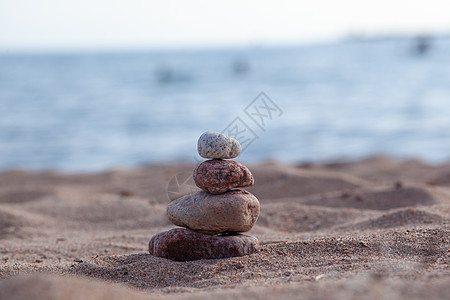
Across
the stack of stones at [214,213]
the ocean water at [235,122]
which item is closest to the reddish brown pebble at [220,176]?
the stack of stones at [214,213]

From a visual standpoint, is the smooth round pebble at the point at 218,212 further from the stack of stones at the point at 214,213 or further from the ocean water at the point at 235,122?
the ocean water at the point at 235,122

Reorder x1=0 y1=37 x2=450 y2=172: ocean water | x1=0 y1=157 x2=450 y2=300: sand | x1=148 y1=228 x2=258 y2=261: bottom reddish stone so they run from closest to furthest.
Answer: x1=0 y1=157 x2=450 y2=300: sand
x1=148 y1=228 x2=258 y2=261: bottom reddish stone
x1=0 y1=37 x2=450 y2=172: ocean water

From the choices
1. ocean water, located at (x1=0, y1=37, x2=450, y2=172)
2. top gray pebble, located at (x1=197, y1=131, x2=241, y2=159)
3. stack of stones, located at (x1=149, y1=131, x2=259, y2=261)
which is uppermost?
top gray pebble, located at (x1=197, y1=131, x2=241, y2=159)

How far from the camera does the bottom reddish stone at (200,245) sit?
368 centimetres

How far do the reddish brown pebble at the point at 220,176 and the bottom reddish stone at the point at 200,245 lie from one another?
344 mm

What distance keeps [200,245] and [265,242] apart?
0.73m

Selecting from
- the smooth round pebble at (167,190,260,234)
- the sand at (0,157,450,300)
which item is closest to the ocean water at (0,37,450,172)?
the sand at (0,157,450,300)

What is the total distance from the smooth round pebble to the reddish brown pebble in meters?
0.07

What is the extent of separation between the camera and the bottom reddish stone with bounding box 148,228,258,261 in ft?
12.1

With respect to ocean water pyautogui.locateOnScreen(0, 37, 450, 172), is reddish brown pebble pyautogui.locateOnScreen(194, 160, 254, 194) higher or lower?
higher

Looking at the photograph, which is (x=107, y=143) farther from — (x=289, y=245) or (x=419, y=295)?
(x=419, y=295)

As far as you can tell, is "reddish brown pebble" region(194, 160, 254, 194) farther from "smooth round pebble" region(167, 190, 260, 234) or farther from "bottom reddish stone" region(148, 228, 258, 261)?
"bottom reddish stone" region(148, 228, 258, 261)

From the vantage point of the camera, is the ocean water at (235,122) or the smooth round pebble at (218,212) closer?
the smooth round pebble at (218,212)

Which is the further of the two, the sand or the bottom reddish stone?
the bottom reddish stone
